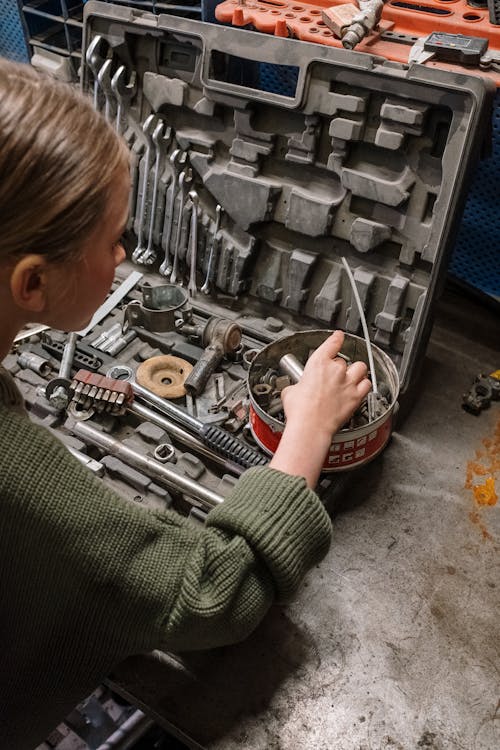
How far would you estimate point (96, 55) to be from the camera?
1.26 m

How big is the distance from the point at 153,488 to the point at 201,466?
88 mm

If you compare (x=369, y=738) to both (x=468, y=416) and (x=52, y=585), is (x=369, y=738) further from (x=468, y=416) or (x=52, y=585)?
(x=468, y=416)

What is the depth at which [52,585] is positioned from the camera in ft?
2.11

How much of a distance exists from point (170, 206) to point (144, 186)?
0.07m

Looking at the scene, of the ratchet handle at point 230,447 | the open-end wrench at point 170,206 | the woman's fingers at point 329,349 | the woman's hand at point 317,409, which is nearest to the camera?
the woman's hand at point 317,409

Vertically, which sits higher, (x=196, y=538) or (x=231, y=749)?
(x=196, y=538)

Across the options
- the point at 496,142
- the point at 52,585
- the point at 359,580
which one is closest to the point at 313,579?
the point at 359,580

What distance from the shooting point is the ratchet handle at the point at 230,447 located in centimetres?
102

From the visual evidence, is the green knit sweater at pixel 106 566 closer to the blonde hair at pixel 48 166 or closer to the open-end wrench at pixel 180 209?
the blonde hair at pixel 48 166

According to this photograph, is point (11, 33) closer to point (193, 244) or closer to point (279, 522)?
point (193, 244)

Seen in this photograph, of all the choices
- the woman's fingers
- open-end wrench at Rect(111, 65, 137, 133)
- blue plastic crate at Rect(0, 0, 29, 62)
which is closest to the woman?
the woman's fingers

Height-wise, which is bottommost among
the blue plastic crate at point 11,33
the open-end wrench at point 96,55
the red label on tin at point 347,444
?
the red label on tin at point 347,444

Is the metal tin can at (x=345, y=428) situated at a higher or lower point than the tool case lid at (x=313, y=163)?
lower

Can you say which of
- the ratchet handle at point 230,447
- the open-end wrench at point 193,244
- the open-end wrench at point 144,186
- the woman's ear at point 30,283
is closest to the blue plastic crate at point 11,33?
the open-end wrench at point 144,186
